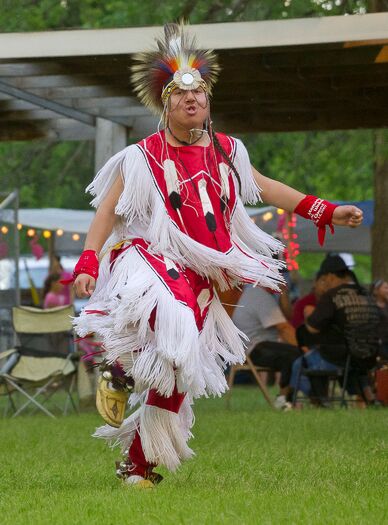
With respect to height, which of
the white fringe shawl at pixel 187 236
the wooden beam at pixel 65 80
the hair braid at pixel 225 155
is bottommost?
the white fringe shawl at pixel 187 236

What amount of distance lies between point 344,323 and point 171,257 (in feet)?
24.1

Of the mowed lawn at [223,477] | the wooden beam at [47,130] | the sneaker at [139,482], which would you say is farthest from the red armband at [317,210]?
the wooden beam at [47,130]

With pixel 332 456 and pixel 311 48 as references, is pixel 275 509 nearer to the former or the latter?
pixel 332 456

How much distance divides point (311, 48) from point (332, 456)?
3.85m

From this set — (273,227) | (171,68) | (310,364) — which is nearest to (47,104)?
(310,364)

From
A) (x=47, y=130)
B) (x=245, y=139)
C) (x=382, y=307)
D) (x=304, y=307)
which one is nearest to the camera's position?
(x=382, y=307)

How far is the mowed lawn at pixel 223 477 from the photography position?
4.93 m

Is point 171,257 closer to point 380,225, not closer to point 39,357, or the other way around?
point 39,357

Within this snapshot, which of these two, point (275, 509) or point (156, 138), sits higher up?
point (156, 138)

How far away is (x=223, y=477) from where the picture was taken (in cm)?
645

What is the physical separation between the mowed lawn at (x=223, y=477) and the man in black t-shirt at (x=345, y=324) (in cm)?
183

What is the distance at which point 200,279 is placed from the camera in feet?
19.4

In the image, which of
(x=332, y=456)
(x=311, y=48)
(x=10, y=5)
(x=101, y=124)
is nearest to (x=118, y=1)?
(x=10, y=5)

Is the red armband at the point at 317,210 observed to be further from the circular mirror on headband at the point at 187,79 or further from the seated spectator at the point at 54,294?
the seated spectator at the point at 54,294
